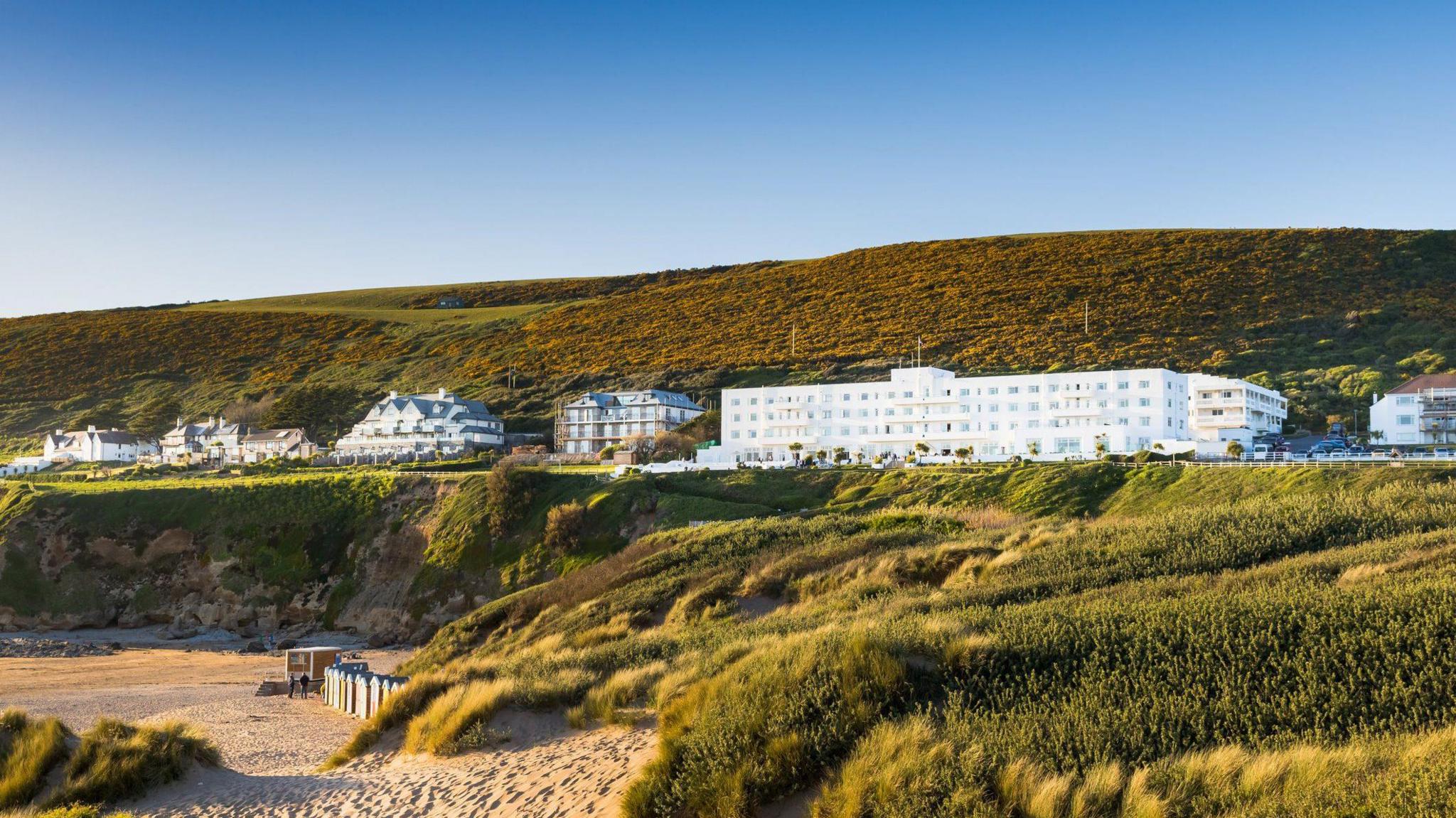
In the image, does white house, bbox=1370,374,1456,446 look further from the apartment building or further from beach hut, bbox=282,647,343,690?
beach hut, bbox=282,647,343,690

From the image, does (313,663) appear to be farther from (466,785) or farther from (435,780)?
(466,785)

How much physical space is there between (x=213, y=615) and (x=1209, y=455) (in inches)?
2025

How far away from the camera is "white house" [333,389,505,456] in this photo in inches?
3794

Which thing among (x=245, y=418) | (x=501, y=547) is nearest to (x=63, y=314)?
(x=245, y=418)

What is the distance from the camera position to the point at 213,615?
53.0 meters

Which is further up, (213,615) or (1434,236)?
(1434,236)

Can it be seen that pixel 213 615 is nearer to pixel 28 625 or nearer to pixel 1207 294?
pixel 28 625

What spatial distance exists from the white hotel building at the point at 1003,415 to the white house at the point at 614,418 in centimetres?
919

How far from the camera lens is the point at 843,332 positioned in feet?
392

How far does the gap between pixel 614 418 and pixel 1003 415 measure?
109ft

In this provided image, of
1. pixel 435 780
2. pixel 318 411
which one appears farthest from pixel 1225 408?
pixel 318 411

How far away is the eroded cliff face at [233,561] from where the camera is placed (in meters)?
52.2

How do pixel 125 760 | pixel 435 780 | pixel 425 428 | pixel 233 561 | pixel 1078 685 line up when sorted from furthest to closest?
1. pixel 425 428
2. pixel 233 561
3. pixel 125 760
4. pixel 435 780
5. pixel 1078 685

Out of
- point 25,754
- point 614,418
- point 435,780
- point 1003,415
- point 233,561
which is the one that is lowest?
point 233,561
